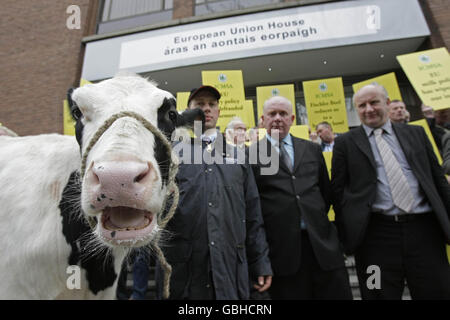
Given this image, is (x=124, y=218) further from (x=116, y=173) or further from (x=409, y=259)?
(x=409, y=259)

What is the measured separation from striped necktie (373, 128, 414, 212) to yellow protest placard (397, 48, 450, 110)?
2.25 m

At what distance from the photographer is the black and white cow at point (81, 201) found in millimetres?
1233

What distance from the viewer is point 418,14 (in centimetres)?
638

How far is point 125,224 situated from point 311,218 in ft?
4.78

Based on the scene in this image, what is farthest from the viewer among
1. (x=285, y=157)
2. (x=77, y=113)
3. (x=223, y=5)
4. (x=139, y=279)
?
(x=223, y=5)

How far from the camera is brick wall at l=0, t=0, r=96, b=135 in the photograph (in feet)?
Result: 27.1

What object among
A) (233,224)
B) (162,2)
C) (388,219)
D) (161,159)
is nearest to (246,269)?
(233,224)

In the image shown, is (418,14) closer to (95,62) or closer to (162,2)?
(162,2)

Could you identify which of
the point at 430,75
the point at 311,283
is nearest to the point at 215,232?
the point at 311,283

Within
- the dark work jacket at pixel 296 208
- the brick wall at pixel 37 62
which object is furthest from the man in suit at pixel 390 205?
the brick wall at pixel 37 62

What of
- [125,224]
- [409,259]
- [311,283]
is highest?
[125,224]

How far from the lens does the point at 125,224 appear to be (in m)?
1.23

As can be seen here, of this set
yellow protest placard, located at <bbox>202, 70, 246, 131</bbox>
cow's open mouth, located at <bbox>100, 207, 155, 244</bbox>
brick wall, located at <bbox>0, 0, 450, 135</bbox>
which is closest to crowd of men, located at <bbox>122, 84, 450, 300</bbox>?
cow's open mouth, located at <bbox>100, 207, 155, 244</bbox>
